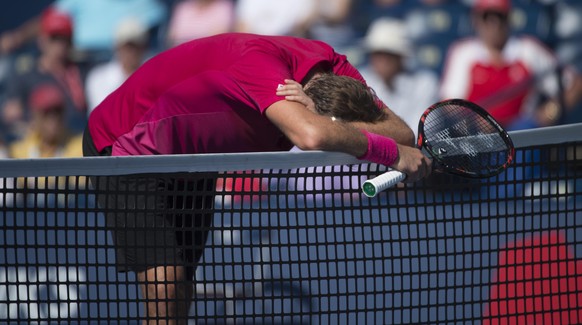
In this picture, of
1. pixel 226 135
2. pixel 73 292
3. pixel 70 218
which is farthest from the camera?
pixel 70 218

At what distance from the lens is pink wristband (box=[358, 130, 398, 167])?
259 cm

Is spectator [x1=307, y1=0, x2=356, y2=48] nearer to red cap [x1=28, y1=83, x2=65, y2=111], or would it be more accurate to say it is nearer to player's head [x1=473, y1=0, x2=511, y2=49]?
player's head [x1=473, y1=0, x2=511, y2=49]

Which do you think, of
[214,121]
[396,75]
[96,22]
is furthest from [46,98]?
[214,121]

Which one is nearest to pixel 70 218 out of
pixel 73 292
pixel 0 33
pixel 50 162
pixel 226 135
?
pixel 73 292

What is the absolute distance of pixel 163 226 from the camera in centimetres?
269

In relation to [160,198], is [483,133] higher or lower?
higher

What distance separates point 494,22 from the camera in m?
6.34

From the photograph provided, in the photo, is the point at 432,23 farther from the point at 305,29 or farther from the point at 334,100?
the point at 334,100

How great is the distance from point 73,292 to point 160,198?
186 centimetres

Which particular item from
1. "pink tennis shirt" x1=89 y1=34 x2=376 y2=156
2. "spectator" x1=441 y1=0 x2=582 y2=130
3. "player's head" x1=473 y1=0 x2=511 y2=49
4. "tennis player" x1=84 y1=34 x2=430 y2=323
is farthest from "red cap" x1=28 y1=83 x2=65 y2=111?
"pink tennis shirt" x1=89 y1=34 x2=376 y2=156

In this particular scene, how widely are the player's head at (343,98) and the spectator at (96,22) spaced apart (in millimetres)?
4168

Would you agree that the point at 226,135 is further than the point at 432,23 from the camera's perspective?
No

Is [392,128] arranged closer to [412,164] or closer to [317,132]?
[412,164]

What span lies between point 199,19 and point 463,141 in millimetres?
4170
